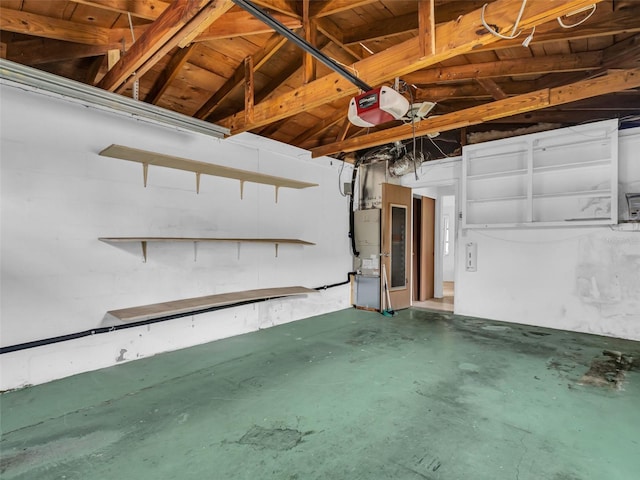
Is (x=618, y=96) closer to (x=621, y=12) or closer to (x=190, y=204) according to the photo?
(x=621, y=12)

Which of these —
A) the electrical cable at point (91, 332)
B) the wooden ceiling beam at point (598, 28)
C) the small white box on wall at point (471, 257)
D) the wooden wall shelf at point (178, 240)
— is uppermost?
the wooden ceiling beam at point (598, 28)

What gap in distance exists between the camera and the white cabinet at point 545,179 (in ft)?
14.3

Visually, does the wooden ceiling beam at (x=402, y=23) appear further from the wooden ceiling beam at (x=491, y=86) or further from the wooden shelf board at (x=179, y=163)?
the wooden shelf board at (x=179, y=163)

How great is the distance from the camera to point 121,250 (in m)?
3.24

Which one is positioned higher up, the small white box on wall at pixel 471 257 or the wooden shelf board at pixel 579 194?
the wooden shelf board at pixel 579 194

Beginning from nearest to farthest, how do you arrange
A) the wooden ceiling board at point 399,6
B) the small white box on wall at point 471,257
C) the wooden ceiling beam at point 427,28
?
the wooden ceiling beam at point 427,28
the wooden ceiling board at point 399,6
the small white box on wall at point 471,257

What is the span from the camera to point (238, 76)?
3.64 metres

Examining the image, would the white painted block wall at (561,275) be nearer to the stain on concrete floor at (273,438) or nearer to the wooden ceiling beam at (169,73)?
the stain on concrete floor at (273,438)

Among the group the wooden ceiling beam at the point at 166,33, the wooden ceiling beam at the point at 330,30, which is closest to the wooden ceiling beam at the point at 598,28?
the wooden ceiling beam at the point at 330,30

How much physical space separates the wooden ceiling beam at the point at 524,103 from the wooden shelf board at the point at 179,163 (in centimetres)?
159

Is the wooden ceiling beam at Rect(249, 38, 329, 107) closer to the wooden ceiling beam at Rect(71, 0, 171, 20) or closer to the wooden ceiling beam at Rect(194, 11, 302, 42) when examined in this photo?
the wooden ceiling beam at Rect(194, 11, 302, 42)

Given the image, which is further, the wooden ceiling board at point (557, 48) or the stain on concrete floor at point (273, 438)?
the wooden ceiling board at point (557, 48)

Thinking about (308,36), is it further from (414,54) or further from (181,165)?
(181,165)

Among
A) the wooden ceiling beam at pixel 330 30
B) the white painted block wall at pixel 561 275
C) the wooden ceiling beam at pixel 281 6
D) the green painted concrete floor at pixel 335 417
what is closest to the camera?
the green painted concrete floor at pixel 335 417
